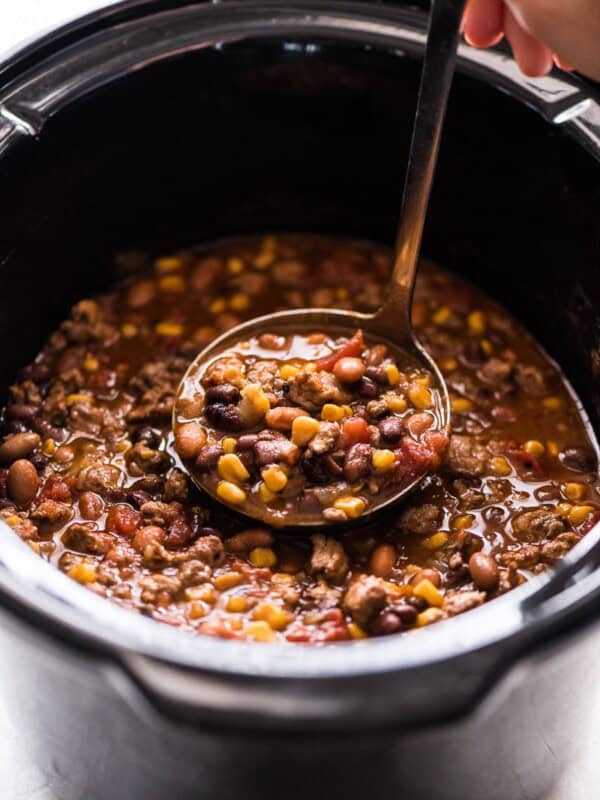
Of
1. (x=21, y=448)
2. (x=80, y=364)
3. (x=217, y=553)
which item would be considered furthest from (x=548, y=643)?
(x=80, y=364)

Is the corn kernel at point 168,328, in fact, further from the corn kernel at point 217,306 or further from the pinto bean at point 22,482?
the pinto bean at point 22,482

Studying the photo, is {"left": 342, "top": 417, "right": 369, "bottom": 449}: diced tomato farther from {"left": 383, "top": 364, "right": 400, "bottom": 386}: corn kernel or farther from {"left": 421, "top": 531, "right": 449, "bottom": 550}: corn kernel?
{"left": 421, "top": 531, "right": 449, "bottom": 550}: corn kernel

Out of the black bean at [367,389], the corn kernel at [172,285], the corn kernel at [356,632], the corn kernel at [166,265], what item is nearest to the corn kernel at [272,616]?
the corn kernel at [356,632]

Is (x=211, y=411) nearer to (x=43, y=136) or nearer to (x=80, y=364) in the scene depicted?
(x=80, y=364)

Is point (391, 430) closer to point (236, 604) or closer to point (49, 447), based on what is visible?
point (236, 604)

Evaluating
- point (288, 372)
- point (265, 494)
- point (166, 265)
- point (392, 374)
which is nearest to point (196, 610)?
point (265, 494)

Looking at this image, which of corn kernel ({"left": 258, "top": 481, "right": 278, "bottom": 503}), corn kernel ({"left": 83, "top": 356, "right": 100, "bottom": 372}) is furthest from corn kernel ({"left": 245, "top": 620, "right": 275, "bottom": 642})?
corn kernel ({"left": 83, "top": 356, "right": 100, "bottom": 372})
